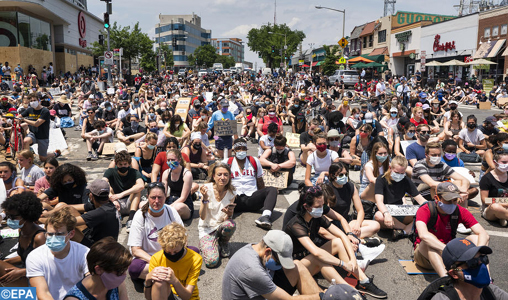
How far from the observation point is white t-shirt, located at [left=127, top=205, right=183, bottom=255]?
5.01 metres

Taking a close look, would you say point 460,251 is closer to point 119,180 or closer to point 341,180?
point 341,180

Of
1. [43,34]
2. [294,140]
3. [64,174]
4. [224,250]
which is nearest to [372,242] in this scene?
[224,250]

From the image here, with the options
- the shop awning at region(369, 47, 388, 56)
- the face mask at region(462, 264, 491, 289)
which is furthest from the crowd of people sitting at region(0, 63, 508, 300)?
A: the shop awning at region(369, 47, 388, 56)

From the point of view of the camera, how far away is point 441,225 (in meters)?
5.28

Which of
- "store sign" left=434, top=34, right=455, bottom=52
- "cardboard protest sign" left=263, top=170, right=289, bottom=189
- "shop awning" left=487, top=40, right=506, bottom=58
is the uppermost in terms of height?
"store sign" left=434, top=34, right=455, bottom=52

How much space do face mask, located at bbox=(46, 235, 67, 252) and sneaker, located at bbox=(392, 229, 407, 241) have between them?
4692 mm

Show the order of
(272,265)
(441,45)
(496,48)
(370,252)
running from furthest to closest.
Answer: (441,45) → (496,48) → (370,252) → (272,265)

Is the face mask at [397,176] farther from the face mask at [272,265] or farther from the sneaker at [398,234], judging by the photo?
the face mask at [272,265]

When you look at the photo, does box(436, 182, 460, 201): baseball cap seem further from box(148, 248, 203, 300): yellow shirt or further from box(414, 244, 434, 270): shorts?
box(148, 248, 203, 300): yellow shirt

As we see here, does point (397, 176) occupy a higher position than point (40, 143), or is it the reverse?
point (397, 176)

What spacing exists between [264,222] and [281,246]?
2929mm

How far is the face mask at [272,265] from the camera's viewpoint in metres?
3.99

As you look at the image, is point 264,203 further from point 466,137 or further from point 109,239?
point 466,137

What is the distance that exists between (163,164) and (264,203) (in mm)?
1957
